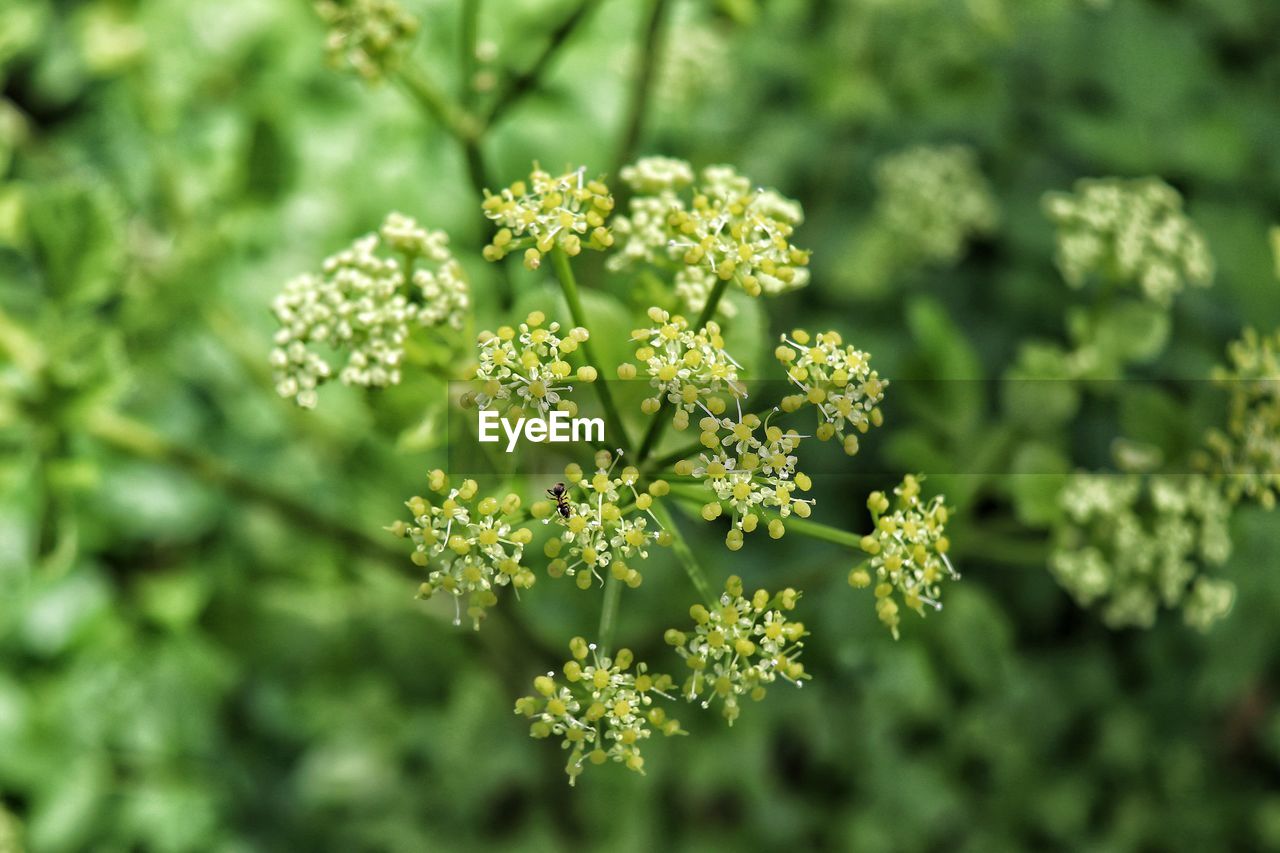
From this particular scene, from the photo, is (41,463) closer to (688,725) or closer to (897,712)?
(688,725)

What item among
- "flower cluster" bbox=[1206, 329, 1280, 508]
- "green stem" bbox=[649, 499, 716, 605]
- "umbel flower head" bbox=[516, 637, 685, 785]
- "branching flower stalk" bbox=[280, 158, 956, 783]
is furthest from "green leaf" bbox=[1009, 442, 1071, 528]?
"umbel flower head" bbox=[516, 637, 685, 785]

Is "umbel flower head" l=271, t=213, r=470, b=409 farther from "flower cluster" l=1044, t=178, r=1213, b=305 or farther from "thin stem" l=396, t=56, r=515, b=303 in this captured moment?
"flower cluster" l=1044, t=178, r=1213, b=305

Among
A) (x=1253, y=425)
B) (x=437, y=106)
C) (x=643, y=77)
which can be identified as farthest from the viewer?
(x=643, y=77)

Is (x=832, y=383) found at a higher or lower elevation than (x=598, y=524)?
higher

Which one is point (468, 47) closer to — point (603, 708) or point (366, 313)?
point (366, 313)

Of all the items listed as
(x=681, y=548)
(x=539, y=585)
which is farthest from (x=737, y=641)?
(x=539, y=585)

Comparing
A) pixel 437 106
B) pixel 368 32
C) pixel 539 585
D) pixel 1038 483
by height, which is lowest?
pixel 539 585
